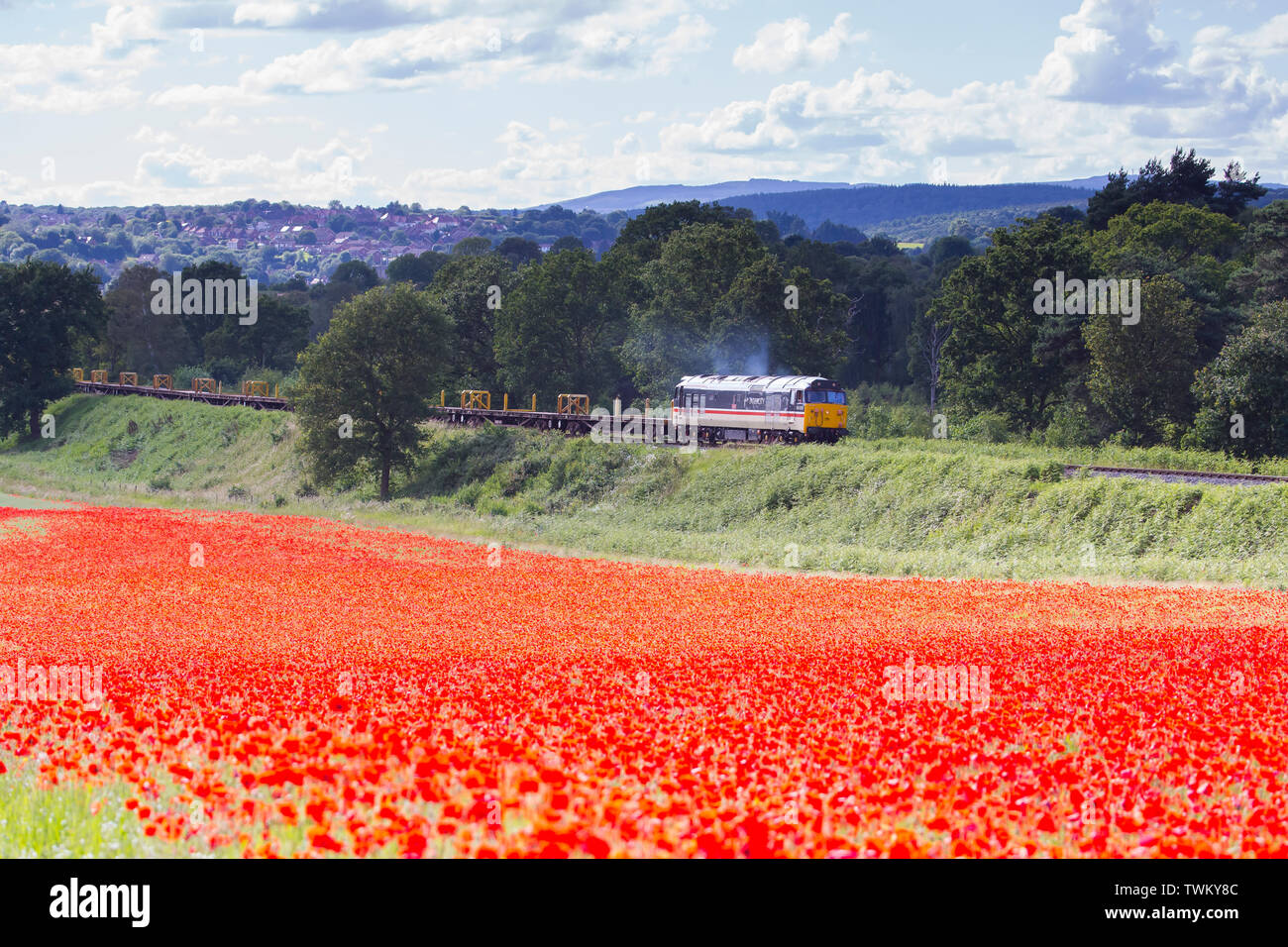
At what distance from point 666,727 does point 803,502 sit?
3940 cm

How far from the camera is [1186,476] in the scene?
3856cm

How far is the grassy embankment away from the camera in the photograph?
3400cm

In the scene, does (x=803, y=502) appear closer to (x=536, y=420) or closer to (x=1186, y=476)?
(x=1186, y=476)

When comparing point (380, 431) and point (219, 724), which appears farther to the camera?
point (380, 431)

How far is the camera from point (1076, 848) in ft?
19.7

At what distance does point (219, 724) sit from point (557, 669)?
15.8ft

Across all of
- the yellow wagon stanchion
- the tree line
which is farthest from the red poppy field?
the yellow wagon stanchion

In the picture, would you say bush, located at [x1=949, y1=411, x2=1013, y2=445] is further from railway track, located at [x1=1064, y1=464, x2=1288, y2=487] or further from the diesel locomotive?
railway track, located at [x1=1064, y1=464, x2=1288, y2=487]

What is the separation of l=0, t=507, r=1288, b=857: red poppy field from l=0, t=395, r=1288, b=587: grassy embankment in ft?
42.4

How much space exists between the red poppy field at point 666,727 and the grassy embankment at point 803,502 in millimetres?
12923

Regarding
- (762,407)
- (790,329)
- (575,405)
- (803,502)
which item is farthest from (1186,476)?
(575,405)

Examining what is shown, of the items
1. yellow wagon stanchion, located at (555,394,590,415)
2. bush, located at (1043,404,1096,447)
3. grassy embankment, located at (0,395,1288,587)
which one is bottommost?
grassy embankment, located at (0,395,1288,587)
